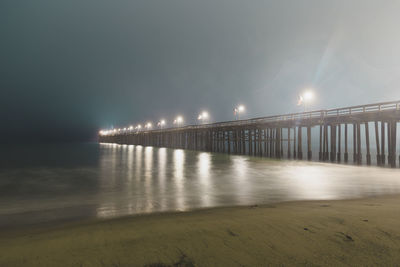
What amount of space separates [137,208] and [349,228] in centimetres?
605

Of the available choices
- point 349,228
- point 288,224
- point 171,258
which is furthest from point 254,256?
point 349,228

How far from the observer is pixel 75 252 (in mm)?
3020

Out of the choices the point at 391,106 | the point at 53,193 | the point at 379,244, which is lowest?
the point at 53,193

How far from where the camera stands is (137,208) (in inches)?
305

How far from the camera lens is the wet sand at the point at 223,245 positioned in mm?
2846

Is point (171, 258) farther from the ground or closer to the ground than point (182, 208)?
farther from the ground

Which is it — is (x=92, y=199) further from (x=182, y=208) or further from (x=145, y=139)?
(x=145, y=139)

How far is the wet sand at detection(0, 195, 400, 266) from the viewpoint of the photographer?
285 cm

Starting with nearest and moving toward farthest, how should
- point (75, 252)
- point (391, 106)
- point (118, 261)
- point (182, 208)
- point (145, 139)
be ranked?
point (118, 261) → point (75, 252) → point (182, 208) → point (391, 106) → point (145, 139)

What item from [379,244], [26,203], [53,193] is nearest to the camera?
[379,244]

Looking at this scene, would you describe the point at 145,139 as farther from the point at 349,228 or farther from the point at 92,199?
the point at 349,228

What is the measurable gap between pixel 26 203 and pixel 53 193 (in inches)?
84.8

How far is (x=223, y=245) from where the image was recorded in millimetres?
3199

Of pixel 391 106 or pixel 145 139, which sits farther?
pixel 145 139
